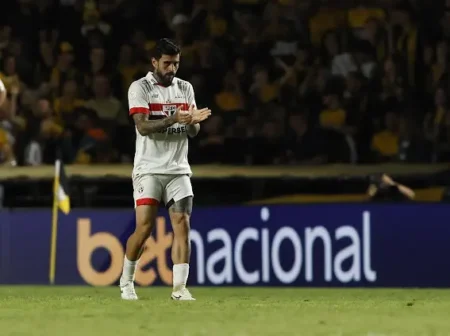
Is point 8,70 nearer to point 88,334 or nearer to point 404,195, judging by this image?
point 404,195

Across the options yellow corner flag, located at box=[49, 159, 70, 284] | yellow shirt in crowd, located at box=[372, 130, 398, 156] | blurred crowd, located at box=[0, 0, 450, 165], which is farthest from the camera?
blurred crowd, located at box=[0, 0, 450, 165]

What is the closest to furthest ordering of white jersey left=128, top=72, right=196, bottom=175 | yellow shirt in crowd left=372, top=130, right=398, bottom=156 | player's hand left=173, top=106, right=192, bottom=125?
player's hand left=173, top=106, right=192, bottom=125 → white jersey left=128, top=72, right=196, bottom=175 → yellow shirt in crowd left=372, top=130, right=398, bottom=156

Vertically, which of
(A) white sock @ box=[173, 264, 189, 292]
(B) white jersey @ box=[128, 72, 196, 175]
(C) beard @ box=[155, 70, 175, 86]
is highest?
(C) beard @ box=[155, 70, 175, 86]

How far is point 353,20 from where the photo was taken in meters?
19.5

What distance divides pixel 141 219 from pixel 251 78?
26.3 ft

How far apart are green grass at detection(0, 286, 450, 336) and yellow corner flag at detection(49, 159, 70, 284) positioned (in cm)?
402

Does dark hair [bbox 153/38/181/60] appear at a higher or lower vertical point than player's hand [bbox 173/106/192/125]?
higher

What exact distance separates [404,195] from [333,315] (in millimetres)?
6759

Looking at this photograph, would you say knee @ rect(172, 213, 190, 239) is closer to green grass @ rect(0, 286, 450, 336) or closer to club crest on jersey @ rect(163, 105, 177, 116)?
green grass @ rect(0, 286, 450, 336)

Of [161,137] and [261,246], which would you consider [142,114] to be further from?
[261,246]

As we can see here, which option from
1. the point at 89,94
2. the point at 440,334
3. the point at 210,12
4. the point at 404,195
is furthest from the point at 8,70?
the point at 440,334

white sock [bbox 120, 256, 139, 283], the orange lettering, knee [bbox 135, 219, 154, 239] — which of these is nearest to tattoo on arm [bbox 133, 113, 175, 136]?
knee [bbox 135, 219, 154, 239]

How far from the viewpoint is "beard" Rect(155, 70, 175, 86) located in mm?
11688

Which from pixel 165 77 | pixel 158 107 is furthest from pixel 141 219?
pixel 165 77
